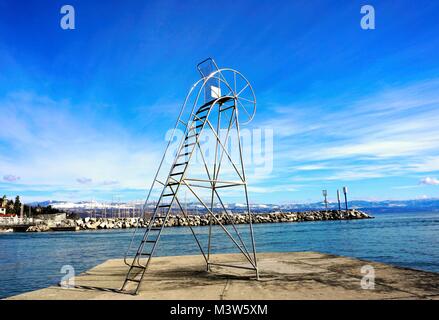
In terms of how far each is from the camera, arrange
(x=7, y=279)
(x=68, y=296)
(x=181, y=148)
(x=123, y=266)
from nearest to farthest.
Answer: (x=68, y=296) < (x=181, y=148) < (x=123, y=266) < (x=7, y=279)

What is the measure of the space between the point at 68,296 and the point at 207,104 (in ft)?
19.3

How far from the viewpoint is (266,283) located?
825 centimetres

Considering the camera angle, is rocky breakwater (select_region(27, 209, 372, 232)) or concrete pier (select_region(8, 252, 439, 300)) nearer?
concrete pier (select_region(8, 252, 439, 300))

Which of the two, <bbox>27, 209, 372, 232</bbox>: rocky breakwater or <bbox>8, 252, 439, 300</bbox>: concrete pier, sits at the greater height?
<bbox>8, 252, 439, 300</bbox>: concrete pier

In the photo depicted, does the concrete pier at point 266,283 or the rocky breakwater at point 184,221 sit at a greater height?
the concrete pier at point 266,283

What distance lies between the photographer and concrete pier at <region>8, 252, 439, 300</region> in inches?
275

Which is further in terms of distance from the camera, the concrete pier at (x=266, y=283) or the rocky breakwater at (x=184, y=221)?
the rocky breakwater at (x=184, y=221)

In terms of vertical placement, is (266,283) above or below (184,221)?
above

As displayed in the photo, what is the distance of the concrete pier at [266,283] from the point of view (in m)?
6.99

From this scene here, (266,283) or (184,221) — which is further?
(184,221)

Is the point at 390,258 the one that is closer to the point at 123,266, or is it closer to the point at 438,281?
the point at 438,281
